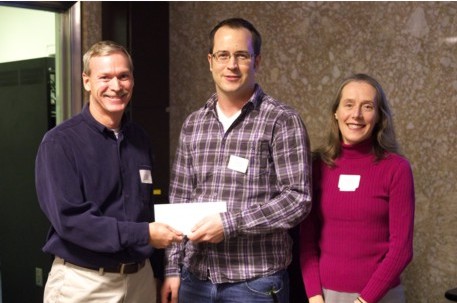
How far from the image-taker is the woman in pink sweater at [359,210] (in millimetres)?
1851

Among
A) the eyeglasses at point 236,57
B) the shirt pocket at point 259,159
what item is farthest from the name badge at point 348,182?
the eyeglasses at point 236,57

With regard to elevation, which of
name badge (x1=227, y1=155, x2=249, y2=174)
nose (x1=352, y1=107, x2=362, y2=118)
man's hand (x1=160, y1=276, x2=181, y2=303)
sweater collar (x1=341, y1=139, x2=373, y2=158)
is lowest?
man's hand (x1=160, y1=276, x2=181, y2=303)

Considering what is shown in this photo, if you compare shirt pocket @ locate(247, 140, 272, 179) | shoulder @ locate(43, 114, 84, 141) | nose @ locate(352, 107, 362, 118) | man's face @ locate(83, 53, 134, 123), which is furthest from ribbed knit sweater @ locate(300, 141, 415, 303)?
shoulder @ locate(43, 114, 84, 141)

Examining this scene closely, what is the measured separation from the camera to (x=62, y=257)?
1900 millimetres

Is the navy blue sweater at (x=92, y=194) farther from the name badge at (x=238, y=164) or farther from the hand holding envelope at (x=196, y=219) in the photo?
the name badge at (x=238, y=164)

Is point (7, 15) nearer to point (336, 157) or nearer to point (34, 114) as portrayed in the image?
point (34, 114)

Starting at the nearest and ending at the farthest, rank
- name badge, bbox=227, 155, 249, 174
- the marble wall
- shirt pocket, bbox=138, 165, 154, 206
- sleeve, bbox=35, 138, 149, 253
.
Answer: sleeve, bbox=35, 138, 149, 253 < name badge, bbox=227, 155, 249, 174 < shirt pocket, bbox=138, 165, 154, 206 < the marble wall

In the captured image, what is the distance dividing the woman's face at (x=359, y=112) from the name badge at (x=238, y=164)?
0.38 metres

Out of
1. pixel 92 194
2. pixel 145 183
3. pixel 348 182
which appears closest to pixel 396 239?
pixel 348 182

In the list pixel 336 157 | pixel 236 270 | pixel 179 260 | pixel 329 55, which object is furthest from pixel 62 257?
pixel 329 55

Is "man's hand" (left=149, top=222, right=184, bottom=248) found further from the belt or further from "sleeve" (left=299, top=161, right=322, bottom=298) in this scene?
"sleeve" (left=299, top=161, right=322, bottom=298)

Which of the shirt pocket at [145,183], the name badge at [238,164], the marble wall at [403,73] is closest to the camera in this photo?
the name badge at [238,164]

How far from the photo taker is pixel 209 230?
5.94 ft

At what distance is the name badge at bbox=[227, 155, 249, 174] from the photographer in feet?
6.32
